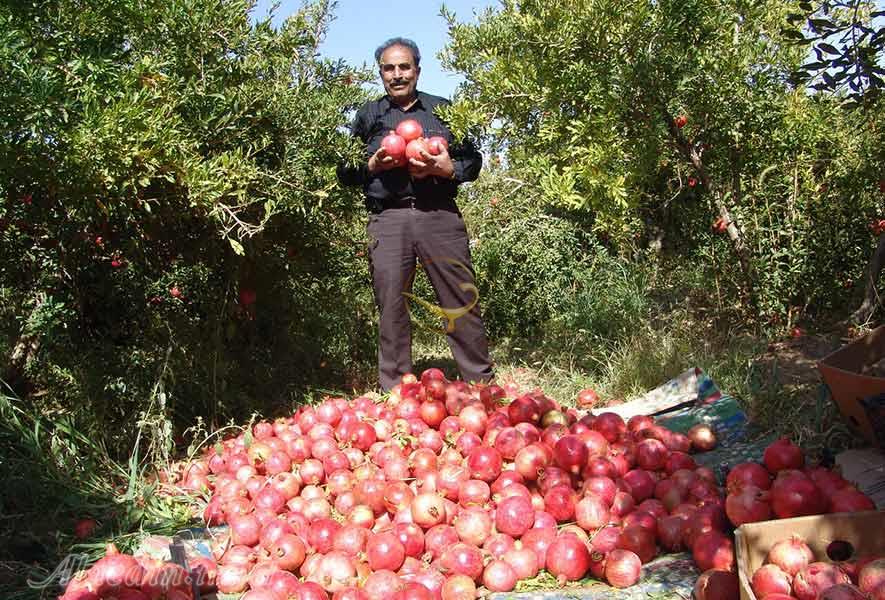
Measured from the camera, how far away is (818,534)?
197 cm

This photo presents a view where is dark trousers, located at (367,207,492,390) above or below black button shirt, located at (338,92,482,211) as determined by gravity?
below

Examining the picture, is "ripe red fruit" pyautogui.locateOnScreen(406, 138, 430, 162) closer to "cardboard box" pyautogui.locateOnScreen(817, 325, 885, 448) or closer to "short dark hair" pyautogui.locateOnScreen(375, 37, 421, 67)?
"short dark hair" pyautogui.locateOnScreen(375, 37, 421, 67)

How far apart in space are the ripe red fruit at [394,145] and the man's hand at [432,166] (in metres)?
0.08

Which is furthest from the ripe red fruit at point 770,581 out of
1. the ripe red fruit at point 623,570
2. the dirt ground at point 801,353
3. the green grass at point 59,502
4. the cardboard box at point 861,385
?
the dirt ground at point 801,353

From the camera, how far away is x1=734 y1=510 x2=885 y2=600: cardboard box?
193cm

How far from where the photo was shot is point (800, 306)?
203 inches

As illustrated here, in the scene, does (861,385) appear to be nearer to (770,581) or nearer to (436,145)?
(770,581)

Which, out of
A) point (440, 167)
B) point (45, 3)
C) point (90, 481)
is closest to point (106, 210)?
point (45, 3)

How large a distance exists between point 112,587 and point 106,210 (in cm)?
171

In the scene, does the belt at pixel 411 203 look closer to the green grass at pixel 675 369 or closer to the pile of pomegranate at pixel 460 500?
the pile of pomegranate at pixel 460 500

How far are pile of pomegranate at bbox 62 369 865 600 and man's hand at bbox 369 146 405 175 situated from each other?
1.41 m

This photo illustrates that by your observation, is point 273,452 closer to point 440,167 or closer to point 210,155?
point 210,155

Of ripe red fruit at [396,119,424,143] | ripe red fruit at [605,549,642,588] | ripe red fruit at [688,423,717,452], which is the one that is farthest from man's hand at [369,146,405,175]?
ripe red fruit at [605,549,642,588]

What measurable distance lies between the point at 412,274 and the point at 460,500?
1.89 meters
